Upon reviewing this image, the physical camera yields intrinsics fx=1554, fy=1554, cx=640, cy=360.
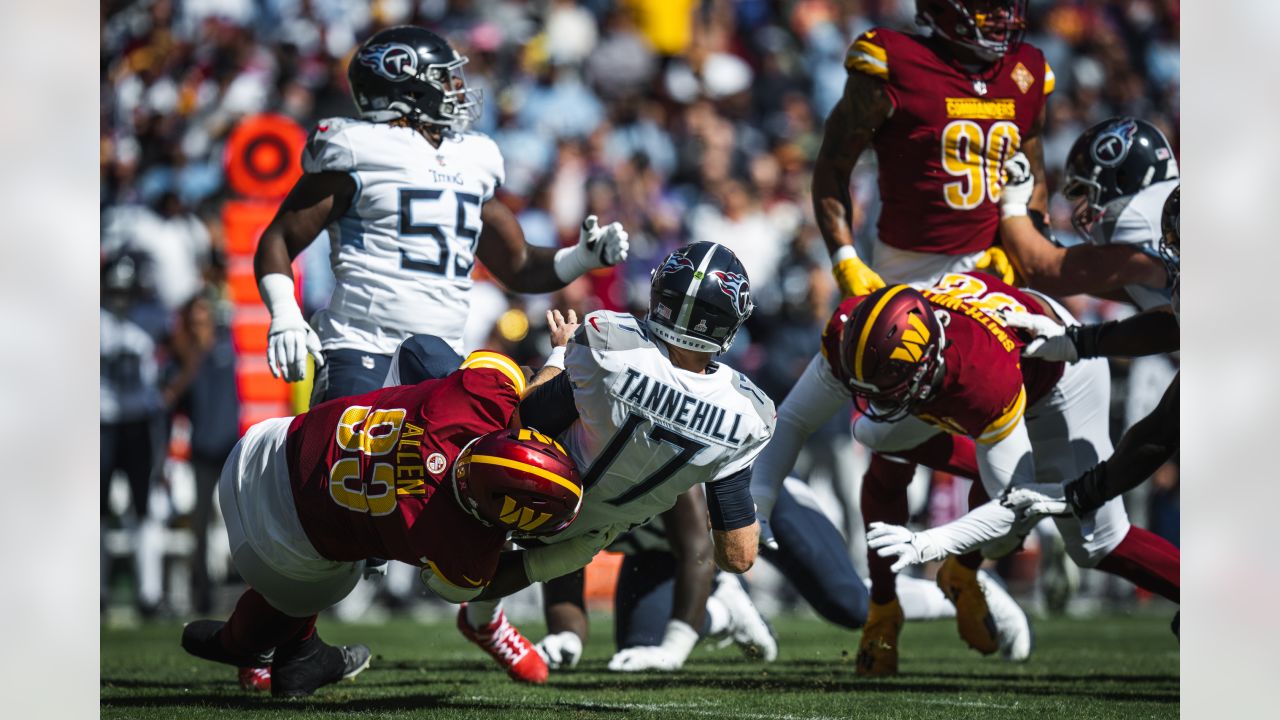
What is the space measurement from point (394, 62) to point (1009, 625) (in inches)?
131

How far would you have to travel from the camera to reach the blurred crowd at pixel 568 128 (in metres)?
10.0

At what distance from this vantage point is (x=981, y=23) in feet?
19.2

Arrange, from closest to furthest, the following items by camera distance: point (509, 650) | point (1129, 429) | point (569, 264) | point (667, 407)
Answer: point (667, 407)
point (1129, 429)
point (509, 650)
point (569, 264)

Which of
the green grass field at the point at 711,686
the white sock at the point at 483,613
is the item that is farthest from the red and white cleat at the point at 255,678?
the white sock at the point at 483,613

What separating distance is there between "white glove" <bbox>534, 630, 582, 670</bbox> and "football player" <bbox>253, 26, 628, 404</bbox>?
1.37 meters

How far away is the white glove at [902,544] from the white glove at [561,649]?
1736mm

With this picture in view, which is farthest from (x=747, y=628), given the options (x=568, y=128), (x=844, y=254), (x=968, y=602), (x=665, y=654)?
(x=568, y=128)

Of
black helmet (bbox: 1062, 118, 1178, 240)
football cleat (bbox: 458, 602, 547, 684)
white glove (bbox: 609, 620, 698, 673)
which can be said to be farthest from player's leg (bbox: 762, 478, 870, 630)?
black helmet (bbox: 1062, 118, 1178, 240)

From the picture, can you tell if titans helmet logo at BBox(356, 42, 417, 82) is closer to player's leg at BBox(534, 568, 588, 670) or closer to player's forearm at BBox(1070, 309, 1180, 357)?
player's leg at BBox(534, 568, 588, 670)

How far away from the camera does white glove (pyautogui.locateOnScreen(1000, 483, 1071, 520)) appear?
16.8ft

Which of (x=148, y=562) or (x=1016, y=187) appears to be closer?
(x=1016, y=187)

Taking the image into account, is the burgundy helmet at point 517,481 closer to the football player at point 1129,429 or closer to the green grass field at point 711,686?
the green grass field at point 711,686

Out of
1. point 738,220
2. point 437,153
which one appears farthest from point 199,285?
point 437,153

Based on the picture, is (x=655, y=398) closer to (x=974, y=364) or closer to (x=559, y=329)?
(x=559, y=329)
